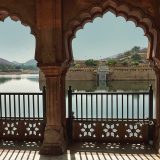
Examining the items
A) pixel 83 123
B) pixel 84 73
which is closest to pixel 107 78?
pixel 84 73

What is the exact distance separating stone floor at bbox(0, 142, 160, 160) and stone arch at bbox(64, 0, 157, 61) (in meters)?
1.87

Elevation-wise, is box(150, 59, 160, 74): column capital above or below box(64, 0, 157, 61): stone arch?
below

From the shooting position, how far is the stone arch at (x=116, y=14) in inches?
228

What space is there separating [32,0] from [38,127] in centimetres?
278

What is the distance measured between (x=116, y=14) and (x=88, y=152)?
282cm

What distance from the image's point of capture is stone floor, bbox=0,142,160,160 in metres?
5.78

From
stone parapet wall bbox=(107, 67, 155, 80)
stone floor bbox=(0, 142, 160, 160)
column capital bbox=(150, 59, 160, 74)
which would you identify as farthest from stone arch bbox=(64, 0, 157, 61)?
stone parapet wall bbox=(107, 67, 155, 80)

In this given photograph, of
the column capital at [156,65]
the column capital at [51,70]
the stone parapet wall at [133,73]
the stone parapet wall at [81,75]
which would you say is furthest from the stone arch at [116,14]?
the stone parapet wall at [133,73]

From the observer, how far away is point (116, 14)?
6.24m

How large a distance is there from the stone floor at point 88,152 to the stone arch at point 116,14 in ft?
6.13

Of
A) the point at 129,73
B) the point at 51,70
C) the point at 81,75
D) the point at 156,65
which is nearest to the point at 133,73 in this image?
the point at 129,73

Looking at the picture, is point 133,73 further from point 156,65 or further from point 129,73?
Answer: point 156,65

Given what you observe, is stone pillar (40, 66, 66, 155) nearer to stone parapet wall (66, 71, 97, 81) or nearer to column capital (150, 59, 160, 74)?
column capital (150, 59, 160, 74)

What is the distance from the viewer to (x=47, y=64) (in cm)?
591
